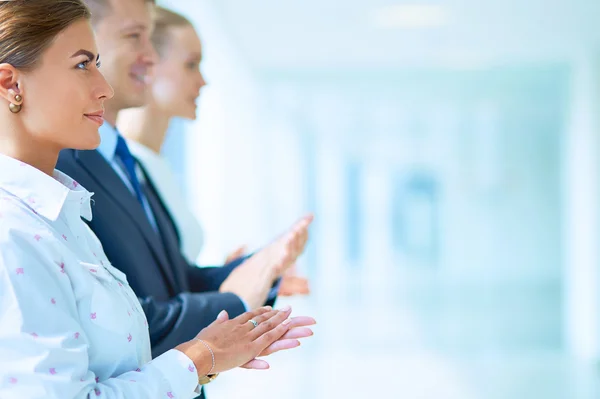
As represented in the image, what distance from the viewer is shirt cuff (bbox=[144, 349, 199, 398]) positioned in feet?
3.51

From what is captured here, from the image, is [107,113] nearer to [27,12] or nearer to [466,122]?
[27,12]

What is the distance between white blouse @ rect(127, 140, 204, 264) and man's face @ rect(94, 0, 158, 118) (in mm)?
440

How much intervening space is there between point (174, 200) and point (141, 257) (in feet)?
2.26

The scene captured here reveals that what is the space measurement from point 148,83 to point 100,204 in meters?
0.43

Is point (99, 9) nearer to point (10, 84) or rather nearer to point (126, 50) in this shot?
point (126, 50)

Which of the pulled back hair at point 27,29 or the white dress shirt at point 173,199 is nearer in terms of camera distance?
the pulled back hair at point 27,29

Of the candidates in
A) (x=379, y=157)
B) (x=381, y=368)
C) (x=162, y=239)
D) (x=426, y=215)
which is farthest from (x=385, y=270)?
(x=162, y=239)

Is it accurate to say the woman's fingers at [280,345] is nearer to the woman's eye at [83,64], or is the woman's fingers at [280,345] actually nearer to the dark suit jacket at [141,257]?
→ the dark suit jacket at [141,257]

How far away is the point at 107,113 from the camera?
66.3 inches

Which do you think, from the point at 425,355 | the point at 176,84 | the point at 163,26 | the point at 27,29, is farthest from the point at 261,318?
the point at 425,355

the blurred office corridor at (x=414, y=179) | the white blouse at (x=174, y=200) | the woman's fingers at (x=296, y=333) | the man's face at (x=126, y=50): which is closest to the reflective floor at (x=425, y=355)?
the blurred office corridor at (x=414, y=179)

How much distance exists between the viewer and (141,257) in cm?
153

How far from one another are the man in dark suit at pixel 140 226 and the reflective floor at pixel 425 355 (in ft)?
12.9

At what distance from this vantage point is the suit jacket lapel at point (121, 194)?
1494 millimetres
